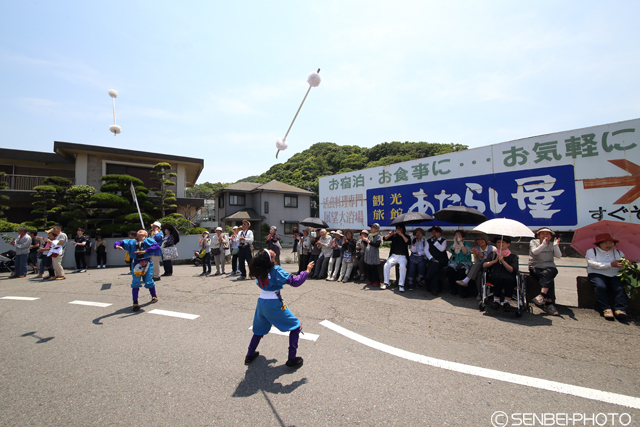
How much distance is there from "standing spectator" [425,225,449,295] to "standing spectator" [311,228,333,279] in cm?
306

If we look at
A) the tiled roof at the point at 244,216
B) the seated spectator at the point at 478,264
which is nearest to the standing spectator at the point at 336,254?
the seated spectator at the point at 478,264

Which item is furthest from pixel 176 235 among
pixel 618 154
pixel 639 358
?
pixel 618 154

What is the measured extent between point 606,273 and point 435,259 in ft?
9.61

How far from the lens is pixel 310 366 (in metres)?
3.48

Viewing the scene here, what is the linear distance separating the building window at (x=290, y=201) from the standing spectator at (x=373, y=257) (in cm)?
2590

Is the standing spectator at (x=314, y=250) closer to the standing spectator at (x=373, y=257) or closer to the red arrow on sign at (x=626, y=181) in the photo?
the standing spectator at (x=373, y=257)

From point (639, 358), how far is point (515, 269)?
1.99m

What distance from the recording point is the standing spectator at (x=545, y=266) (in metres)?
5.38

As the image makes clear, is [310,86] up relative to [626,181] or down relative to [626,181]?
up

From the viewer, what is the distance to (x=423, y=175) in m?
9.73

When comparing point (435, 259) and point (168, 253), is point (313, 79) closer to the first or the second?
point (435, 259)

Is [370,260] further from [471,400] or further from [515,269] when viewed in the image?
[471,400]

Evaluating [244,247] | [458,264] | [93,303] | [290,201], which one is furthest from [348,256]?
[290,201]

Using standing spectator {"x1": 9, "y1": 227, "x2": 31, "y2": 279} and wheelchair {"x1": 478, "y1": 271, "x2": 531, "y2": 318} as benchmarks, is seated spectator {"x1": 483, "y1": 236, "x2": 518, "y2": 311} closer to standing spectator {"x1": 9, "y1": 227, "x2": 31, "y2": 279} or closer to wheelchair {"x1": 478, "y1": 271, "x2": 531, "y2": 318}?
wheelchair {"x1": 478, "y1": 271, "x2": 531, "y2": 318}
